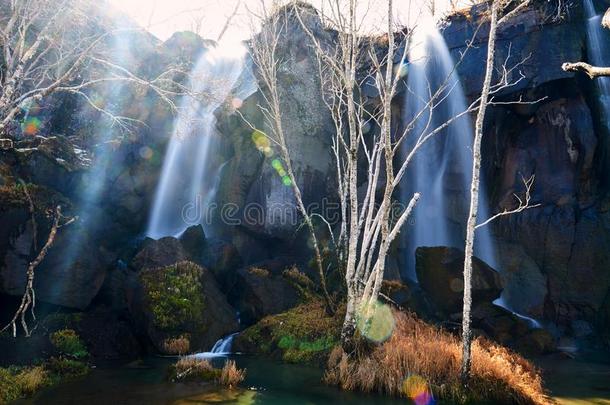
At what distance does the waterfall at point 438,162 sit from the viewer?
22.6m

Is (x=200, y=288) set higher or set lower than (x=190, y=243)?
lower

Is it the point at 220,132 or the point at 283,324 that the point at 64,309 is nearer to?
the point at 283,324

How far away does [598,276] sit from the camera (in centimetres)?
1948

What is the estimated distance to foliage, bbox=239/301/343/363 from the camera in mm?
14070

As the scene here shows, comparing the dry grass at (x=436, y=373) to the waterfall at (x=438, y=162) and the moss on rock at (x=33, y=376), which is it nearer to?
the moss on rock at (x=33, y=376)

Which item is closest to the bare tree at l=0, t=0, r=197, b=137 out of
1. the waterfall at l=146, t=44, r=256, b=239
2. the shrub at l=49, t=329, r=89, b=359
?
the waterfall at l=146, t=44, r=256, b=239

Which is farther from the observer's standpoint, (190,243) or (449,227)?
(449,227)

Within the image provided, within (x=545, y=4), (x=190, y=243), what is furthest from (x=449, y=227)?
(x=190, y=243)

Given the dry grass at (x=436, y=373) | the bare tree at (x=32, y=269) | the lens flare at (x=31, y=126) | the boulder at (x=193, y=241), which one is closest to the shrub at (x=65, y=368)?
the bare tree at (x=32, y=269)

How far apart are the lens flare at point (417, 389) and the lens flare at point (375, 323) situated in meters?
1.75

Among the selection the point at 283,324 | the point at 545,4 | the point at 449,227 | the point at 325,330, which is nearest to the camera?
the point at 325,330

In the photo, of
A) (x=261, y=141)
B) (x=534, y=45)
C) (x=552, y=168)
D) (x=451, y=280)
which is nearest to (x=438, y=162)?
(x=552, y=168)

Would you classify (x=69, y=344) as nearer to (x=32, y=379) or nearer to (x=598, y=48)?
(x=32, y=379)

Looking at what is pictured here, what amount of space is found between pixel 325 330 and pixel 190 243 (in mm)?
8253
